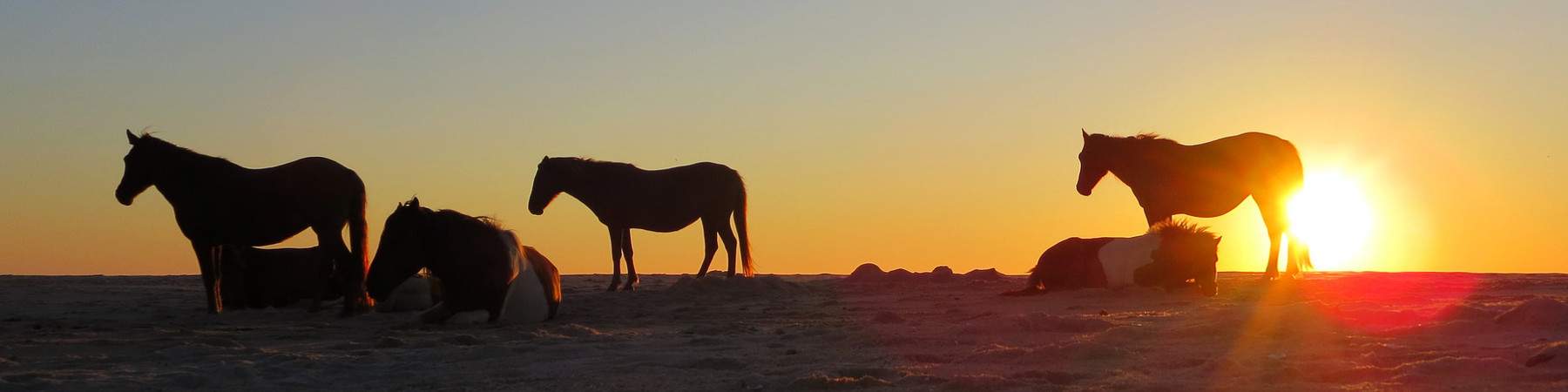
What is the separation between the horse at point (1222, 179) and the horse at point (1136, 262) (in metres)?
2.55

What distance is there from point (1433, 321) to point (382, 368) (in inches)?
244

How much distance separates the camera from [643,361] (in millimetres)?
8289

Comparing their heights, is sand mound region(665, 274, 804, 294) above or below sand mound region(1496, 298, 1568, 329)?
above

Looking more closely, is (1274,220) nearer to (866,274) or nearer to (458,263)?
(866,274)

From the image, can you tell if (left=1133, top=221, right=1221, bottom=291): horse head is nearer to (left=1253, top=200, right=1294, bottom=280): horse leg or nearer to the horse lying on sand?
(left=1253, top=200, right=1294, bottom=280): horse leg

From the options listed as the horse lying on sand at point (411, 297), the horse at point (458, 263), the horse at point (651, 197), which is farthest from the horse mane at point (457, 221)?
the horse at point (651, 197)

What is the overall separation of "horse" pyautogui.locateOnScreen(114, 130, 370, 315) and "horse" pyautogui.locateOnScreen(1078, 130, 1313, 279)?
27.5 feet

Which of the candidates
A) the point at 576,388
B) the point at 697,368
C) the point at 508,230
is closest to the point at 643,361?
the point at 697,368

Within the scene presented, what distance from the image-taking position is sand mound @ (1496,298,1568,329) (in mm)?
8719

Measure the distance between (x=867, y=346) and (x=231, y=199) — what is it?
6.86m

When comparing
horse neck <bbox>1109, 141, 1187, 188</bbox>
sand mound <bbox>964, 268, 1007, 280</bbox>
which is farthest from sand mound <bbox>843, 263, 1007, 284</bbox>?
horse neck <bbox>1109, 141, 1187, 188</bbox>

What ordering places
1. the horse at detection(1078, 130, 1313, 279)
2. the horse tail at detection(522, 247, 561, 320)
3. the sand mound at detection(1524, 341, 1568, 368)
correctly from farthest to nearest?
1. the horse at detection(1078, 130, 1313, 279)
2. the horse tail at detection(522, 247, 561, 320)
3. the sand mound at detection(1524, 341, 1568, 368)

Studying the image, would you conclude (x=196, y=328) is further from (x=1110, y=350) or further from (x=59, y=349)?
(x=1110, y=350)

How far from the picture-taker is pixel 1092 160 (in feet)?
56.3
